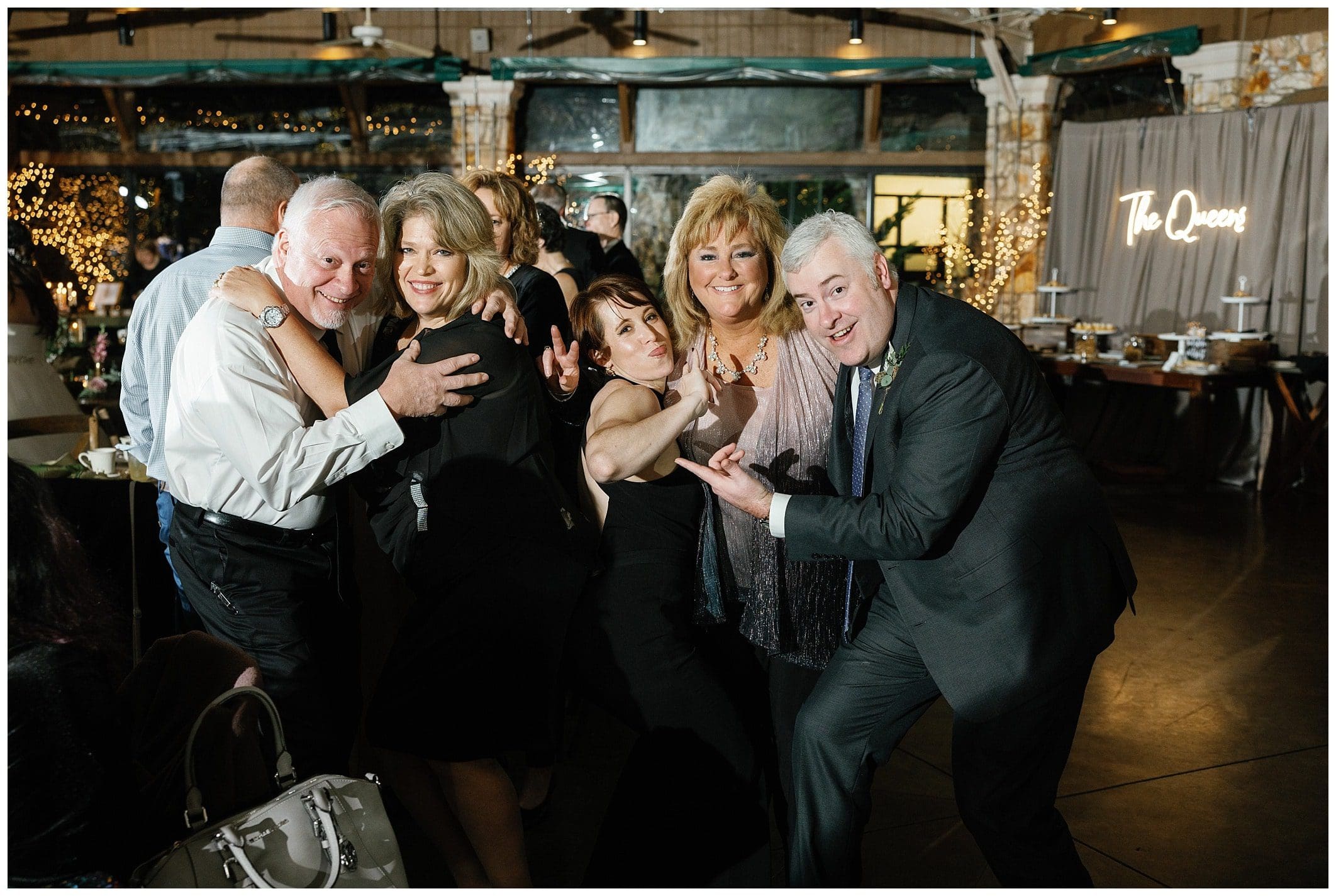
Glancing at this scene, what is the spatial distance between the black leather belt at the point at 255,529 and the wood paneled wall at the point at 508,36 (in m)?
9.23

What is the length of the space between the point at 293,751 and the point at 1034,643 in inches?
55.9

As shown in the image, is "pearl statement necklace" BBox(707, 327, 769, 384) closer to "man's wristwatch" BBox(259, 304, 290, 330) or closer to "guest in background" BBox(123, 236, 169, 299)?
"man's wristwatch" BBox(259, 304, 290, 330)

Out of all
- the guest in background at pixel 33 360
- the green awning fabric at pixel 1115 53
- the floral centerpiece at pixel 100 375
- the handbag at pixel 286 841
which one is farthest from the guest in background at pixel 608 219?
the green awning fabric at pixel 1115 53

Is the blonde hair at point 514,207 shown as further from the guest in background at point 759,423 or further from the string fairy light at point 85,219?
the string fairy light at point 85,219

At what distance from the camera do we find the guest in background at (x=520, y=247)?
331 centimetres

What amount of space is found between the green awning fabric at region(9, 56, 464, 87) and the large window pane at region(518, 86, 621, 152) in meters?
0.85

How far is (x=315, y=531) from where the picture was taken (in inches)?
88.7

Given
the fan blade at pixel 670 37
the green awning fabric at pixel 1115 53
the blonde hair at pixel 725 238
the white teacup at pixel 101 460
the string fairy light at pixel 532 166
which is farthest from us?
the fan blade at pixel 670 37

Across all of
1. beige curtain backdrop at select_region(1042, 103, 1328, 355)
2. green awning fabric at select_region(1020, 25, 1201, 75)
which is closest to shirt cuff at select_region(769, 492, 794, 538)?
beige curtain backdrop at select_region(1042, 103, 1328, 355)

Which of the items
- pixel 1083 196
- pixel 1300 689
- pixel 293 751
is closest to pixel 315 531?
pixel 293 751

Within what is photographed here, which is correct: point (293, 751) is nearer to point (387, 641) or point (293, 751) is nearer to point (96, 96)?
point (387, 641)

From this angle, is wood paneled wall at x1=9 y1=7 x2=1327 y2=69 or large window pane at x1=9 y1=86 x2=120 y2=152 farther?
large window pane at x1=9 y1=86 x2=120 y2=152

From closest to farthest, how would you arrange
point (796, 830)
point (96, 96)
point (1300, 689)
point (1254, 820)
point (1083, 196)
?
point (796, 830) → point (1254, 820) → point (1300, 689) → point (1083, 196) → point (96, 96)

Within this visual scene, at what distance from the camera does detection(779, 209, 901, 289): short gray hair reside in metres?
2.07
